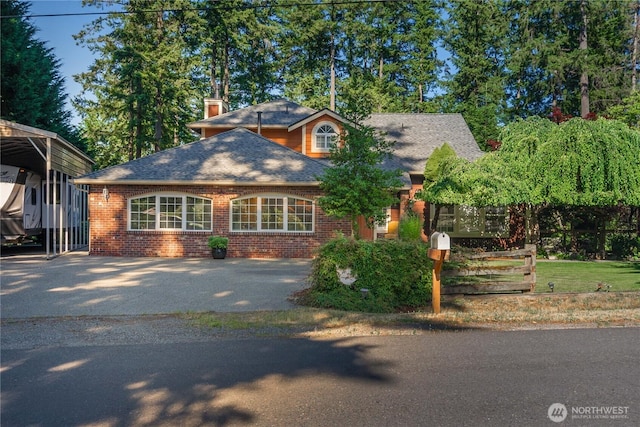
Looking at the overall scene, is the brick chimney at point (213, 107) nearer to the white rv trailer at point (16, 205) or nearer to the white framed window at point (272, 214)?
the white rv trailer at point (16, 205)

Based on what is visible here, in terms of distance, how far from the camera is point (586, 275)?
1398 centimetres

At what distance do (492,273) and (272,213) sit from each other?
10151 mm

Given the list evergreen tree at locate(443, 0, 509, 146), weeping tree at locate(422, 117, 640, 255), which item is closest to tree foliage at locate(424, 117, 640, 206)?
weeping tree at locate(422, 117, 640, 255)

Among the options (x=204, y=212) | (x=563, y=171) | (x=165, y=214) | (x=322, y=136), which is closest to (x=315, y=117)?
(x=322, y=136)

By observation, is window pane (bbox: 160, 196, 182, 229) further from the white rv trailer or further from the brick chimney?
the brick chimney

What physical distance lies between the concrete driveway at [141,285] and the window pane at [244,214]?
155 centimetres

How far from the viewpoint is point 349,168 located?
12.7 metres

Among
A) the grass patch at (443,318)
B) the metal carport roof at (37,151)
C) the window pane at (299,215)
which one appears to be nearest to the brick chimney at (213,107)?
the metal carport roof at (37,151)

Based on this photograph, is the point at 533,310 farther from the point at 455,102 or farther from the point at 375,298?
the point at 455,102

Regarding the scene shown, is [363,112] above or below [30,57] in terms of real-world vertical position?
below

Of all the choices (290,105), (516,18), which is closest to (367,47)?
(516,18)

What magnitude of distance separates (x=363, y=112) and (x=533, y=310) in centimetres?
790

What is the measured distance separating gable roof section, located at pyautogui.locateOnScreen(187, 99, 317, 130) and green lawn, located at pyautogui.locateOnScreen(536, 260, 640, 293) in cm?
1410

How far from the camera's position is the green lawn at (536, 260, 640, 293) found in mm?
11516
